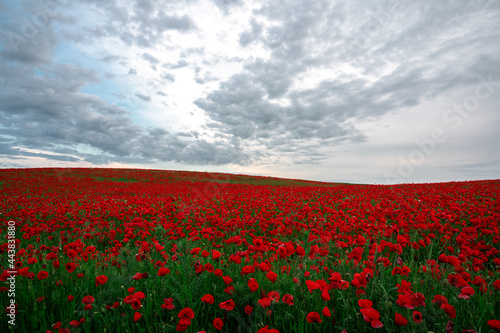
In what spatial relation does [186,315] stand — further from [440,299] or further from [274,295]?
[440,299]

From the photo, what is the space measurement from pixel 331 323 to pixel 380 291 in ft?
1.92

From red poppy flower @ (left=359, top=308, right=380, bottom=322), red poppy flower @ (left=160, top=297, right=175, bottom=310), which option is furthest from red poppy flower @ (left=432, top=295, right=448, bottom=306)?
red poppy flower @ (left=160, top=297, right=175, bottom=310)

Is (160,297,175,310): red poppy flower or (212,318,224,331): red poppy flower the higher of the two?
(160,297,175,310): red poppy flower

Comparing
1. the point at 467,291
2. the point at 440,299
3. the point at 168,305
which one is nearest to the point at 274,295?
the point at 168,305

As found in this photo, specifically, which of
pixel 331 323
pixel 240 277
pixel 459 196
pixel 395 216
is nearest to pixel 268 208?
pixel 395 216

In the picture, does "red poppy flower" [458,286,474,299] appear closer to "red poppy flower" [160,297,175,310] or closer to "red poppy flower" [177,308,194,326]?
"red poppy flower" [177,308,194,326]

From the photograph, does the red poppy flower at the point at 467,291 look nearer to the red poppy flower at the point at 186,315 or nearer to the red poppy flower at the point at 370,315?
the red poppy flower at the point at 370,315

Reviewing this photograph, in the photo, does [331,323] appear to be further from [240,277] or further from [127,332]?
[127,332]

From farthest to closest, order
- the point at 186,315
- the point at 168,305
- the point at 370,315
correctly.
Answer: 1. the point at 168,305
2. the point at 186,315
3. the point at 370,315

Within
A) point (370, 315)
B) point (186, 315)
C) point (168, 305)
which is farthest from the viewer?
point (168, 305)

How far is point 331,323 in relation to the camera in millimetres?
2215

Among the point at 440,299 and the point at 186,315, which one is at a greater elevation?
the point at 440,299

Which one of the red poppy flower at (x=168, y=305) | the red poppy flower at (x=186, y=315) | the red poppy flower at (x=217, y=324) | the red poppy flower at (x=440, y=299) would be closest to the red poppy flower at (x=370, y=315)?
the red poppy flower at (x=440, y=299)

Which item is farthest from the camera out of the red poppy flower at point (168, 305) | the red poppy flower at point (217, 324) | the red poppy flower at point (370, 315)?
the red poppy flower at point (168, 305)
